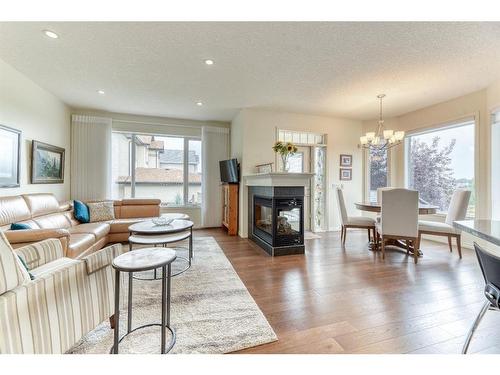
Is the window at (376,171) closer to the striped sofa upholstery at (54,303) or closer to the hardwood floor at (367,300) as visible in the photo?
the hardwood floor at (367,300)

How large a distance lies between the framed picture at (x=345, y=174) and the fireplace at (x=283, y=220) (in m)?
2.23

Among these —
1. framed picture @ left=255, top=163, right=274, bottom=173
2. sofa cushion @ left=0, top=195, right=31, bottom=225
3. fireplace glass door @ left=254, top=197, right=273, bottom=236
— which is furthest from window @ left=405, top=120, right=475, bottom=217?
sofa cushion @ left=0, top=195, right=31, bottom=225

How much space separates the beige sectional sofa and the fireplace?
237 centimetres

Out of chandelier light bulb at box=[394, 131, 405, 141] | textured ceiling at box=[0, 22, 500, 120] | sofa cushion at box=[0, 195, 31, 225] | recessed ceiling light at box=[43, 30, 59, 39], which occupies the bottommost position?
sofa cushion at box=[0, 195, 31, 225]

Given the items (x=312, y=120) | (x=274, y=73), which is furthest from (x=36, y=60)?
(x=312, y=120)

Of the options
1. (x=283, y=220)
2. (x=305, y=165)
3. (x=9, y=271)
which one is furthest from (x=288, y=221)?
(x=9, y=271)

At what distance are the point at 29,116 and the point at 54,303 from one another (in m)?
3.54

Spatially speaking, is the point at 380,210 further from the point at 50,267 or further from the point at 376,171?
the point at 50,267

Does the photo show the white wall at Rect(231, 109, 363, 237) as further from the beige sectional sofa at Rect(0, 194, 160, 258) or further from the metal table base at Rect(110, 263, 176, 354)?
the metal table base at Rect(110, 263, 176, 354)

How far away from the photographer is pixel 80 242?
8.57 ft

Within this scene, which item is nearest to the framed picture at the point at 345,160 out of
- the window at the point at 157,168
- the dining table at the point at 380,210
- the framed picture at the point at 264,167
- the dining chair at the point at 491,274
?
the dining table at the point at 380,210

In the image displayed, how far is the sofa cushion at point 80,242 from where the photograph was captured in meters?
2.47

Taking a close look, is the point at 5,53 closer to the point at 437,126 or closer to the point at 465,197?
the point at 465,197

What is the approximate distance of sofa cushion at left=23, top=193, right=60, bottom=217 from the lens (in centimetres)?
287
